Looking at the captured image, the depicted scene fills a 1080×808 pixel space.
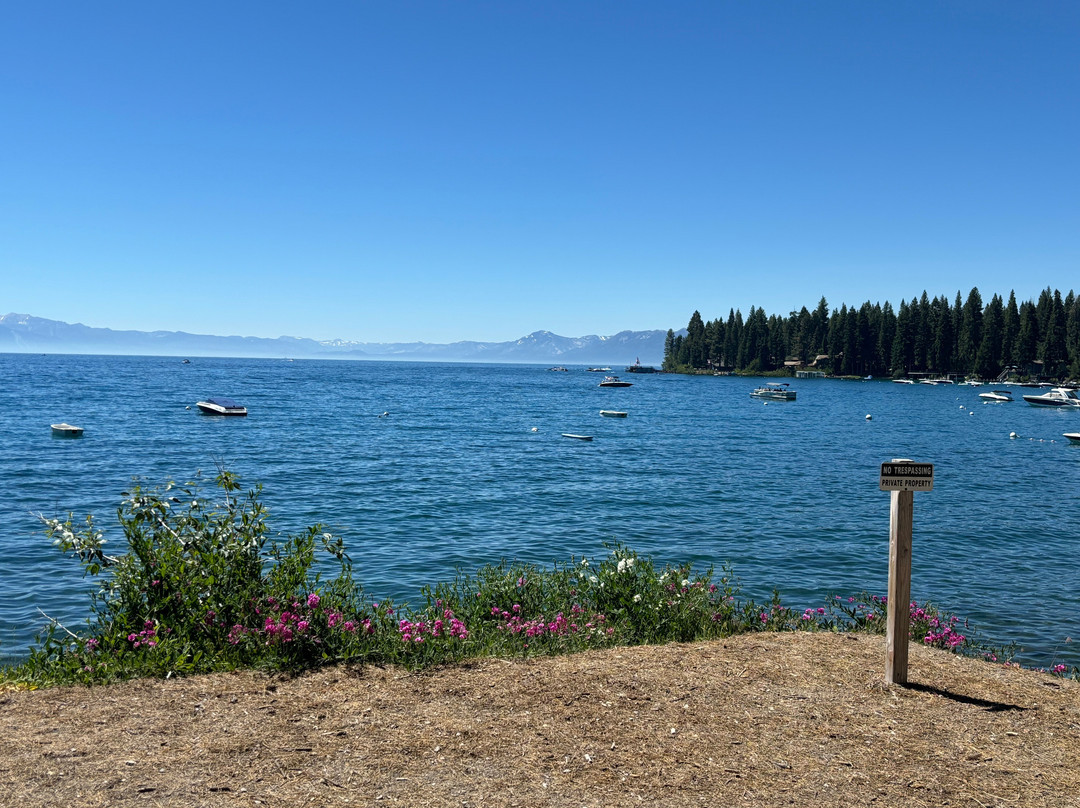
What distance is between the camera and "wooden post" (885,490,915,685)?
25.5 feet

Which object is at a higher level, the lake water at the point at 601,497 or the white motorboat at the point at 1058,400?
the white motorboat at the point at 1058,400

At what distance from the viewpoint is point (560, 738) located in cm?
642

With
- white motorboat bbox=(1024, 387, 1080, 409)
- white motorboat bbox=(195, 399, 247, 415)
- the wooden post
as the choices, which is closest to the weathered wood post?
the wooden post

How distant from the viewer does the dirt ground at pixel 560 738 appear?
5500mm

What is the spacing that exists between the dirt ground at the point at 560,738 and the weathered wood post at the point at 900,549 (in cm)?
31

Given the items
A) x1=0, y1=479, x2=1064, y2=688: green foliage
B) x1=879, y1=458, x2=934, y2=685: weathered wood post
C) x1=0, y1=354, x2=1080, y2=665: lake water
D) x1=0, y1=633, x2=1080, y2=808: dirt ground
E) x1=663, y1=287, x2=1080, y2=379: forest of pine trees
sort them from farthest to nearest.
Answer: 1. x1=663, y1=287, x2=1080, y2=379: forest of pine trees
2. x1=0, y1=354, x2=1080, y2=665: lake water
3. x1=0, y1=479, x2=1064, y2=688: green foliage
4. x1=879, y1=458, x2=934, y2=685: weathered wood post
5. x1=0, y1=633, x2=1080, y2=808: dirt ground

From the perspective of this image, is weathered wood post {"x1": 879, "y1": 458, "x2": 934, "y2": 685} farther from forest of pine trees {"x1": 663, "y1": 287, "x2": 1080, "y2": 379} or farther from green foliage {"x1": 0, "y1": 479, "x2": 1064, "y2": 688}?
forest of pine trees {"x1": 663, "y1": 287, "x2": 1080, "y2": 379}

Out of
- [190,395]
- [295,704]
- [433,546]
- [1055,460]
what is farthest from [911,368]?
[295,704]

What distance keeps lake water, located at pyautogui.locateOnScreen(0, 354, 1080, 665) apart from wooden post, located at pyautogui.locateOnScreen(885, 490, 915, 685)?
606 centimetres

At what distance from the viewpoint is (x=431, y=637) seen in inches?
337

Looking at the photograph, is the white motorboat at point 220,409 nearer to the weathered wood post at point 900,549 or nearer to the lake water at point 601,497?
the lake water at point 601,497

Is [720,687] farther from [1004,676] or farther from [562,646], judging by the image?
[1004,676]

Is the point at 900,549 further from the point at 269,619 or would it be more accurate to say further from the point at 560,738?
the point at 269,619

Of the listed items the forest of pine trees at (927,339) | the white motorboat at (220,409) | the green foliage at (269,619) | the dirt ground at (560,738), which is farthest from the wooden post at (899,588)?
the forest of pine trees at (927,339)
